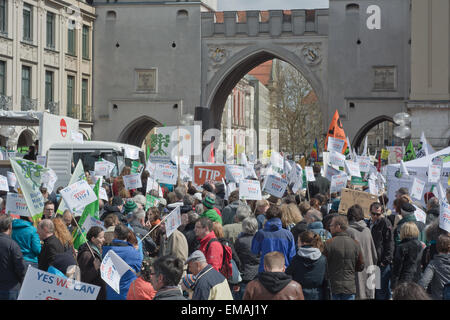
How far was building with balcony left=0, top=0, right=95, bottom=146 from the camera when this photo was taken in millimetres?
30984

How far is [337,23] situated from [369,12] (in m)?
1.59

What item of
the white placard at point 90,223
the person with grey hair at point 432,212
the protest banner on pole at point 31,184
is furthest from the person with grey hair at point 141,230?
the person with grey hair at point 432,212

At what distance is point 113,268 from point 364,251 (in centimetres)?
344

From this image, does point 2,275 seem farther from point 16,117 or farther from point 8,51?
point 8,51

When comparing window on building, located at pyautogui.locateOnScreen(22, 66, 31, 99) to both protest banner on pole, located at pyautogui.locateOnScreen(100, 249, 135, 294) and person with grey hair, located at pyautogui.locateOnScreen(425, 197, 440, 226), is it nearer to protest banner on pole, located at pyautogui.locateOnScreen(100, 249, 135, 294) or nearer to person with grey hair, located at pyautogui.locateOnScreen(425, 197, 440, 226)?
person with grey hair, located at pyautogui.locateOnScreen(425, 197, 440, 226)

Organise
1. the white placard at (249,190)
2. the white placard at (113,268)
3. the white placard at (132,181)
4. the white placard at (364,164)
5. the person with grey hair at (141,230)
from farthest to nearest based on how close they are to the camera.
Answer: the white placard at (364,164) < the white placard at (132,181) < the white placard at (249,190) < the person with grey hair at (141,230) < the white placard at (113,268)

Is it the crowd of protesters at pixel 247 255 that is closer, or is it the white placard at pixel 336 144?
the crowd of protesters at pixel 247 255

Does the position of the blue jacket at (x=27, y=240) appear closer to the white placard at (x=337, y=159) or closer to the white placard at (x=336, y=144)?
the white placard at (x=337, y=159)

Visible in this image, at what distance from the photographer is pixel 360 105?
1426 inches

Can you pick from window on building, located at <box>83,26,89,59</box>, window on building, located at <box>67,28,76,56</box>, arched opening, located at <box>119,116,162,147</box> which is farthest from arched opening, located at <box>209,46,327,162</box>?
window on building, located at <box>67,28,76,56</box>

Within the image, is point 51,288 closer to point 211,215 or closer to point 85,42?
point 211,215

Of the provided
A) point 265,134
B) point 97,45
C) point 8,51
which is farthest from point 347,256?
point 265,134

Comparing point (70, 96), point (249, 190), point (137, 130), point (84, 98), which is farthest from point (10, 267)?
point (137, 130)

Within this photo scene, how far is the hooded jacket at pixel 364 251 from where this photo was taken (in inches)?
343
